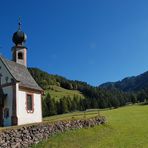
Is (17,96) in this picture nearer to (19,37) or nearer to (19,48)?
(19,48)

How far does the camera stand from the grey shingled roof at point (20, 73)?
4031 centimetres

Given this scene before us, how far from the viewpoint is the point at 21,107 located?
39031 mm

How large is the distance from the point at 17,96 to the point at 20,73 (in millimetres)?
5444

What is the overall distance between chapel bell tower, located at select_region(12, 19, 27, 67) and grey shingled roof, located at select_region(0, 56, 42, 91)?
4.27 feet

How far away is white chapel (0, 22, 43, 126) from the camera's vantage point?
125 feet

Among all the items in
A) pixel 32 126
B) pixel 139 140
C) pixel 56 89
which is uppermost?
pixel 56 89

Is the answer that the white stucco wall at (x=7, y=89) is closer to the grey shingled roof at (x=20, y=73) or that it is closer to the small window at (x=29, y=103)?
the grey shingled roof at (x=20, y=73)

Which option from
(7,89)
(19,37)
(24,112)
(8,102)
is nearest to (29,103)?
(24,112)

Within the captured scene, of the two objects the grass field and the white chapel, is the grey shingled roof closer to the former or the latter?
the white chapel

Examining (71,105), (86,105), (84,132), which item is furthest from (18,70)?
(86,105)

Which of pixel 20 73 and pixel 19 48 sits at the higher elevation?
pixel 19 48

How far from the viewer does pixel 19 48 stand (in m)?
46.5

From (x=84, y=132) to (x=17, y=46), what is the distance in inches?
740

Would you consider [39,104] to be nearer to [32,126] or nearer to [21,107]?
[21,107]
